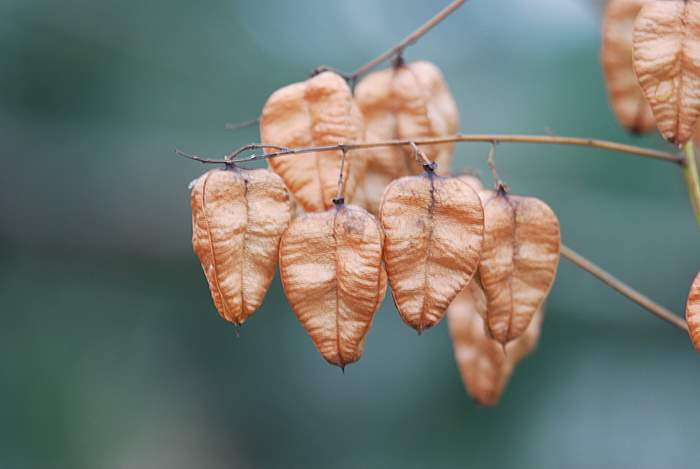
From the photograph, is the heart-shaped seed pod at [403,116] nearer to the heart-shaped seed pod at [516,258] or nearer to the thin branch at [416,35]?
the thin branch at [416,35]

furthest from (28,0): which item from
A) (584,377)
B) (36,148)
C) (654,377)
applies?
(654,377)

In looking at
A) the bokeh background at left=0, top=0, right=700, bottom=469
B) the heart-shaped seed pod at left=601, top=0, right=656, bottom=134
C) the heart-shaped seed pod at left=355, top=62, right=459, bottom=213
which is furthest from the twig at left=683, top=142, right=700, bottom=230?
the bokeh background at left=0, top=0, right=700, bottom=469

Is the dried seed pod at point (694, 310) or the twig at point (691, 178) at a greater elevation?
the twig at point (691, 178)

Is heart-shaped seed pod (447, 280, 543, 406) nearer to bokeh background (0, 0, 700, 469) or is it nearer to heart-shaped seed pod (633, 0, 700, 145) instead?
heart-shaped seed pod (633, 0, 700, 145)

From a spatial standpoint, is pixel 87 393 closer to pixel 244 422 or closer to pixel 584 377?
pixel 244 422

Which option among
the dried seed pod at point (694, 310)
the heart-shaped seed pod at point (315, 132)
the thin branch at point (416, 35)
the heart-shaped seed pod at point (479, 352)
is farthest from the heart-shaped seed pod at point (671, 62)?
the heart-shaped seed pod at point (479, 352)

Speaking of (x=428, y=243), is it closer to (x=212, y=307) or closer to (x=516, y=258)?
(x=516, y=258)

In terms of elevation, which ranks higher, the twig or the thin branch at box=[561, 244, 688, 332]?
Result: the twig

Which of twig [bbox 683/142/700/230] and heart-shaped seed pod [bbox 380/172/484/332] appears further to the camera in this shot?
twig [bbox 683/142/700/230]
